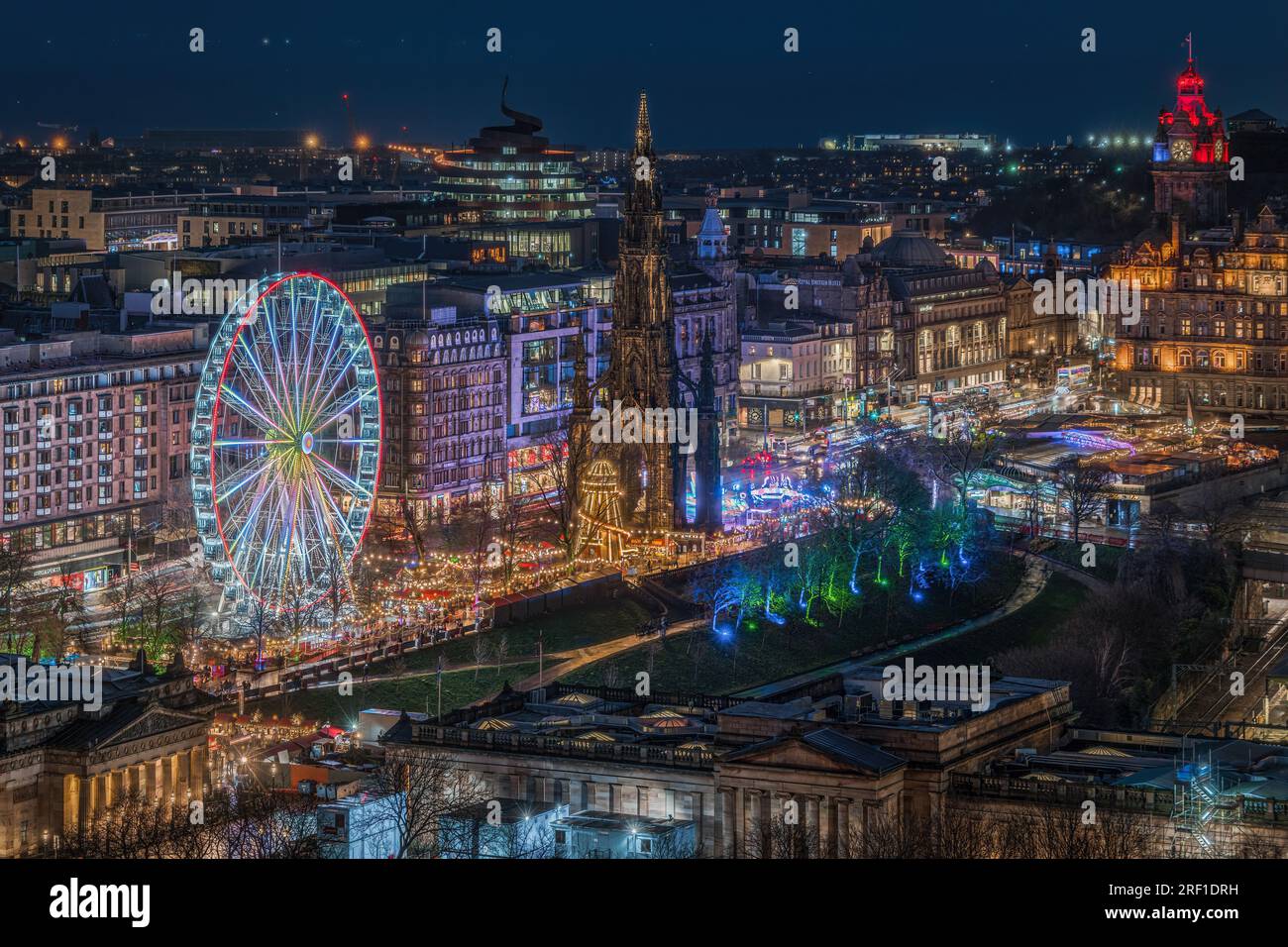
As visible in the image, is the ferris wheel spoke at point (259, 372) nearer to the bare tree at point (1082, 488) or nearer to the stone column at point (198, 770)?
the stone column at point (198, 770)

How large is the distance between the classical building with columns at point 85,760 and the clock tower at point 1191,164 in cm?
10429

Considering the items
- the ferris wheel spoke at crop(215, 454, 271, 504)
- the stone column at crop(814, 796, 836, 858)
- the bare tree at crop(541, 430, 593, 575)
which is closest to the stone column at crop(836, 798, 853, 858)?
the stone column at crop(814, 796, 836, 858)

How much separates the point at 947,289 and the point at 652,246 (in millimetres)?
61792

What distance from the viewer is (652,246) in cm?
10244

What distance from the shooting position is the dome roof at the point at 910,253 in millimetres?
169250

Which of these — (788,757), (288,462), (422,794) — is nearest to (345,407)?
(288,462)

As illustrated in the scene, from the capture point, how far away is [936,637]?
90438mm

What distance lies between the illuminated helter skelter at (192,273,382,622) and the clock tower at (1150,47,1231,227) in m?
80.2

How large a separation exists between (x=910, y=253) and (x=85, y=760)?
11505cm

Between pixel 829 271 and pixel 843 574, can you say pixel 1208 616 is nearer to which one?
pixel 843 574

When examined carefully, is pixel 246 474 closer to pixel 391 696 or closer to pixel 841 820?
pixel 391 696

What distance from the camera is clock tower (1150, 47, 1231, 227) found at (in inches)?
6260

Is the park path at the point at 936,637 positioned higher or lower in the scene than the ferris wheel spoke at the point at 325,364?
lower

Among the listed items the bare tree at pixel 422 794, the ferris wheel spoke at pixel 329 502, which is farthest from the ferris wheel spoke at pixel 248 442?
the bare tree at pixel 422 794
